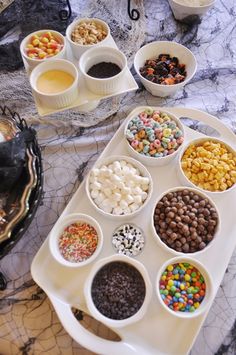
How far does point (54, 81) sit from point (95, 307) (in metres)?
0.60

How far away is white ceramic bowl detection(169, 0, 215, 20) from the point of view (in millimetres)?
1224

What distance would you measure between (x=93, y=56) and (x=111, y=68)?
61 millimetres

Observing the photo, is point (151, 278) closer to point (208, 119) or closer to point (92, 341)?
point (92, 341)

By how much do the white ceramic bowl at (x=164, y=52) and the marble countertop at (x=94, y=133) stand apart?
2.0 inches

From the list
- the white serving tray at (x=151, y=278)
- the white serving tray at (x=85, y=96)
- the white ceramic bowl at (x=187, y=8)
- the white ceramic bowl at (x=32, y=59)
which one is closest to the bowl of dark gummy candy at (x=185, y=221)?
the white serving tray at (x=151, y=278)

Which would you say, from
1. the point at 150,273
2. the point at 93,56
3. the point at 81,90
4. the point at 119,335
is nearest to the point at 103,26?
the point at 93,56

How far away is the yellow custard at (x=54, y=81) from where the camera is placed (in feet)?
3.31

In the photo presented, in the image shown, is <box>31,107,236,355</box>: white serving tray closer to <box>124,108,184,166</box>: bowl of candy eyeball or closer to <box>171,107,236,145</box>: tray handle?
<box>124,108,184,166</box>: bowl of candy eyeball

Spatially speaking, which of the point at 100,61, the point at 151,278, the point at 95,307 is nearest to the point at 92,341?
the point at 95,307

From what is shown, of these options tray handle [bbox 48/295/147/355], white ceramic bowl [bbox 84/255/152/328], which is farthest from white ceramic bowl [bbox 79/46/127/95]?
tray handle [bbox 48/295/147/355]

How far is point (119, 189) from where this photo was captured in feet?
2.93

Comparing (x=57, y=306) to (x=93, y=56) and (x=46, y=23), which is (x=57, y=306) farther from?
(x=46, y=23)

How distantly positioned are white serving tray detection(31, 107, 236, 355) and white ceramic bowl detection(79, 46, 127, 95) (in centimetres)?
17

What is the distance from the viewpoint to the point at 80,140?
106cm
